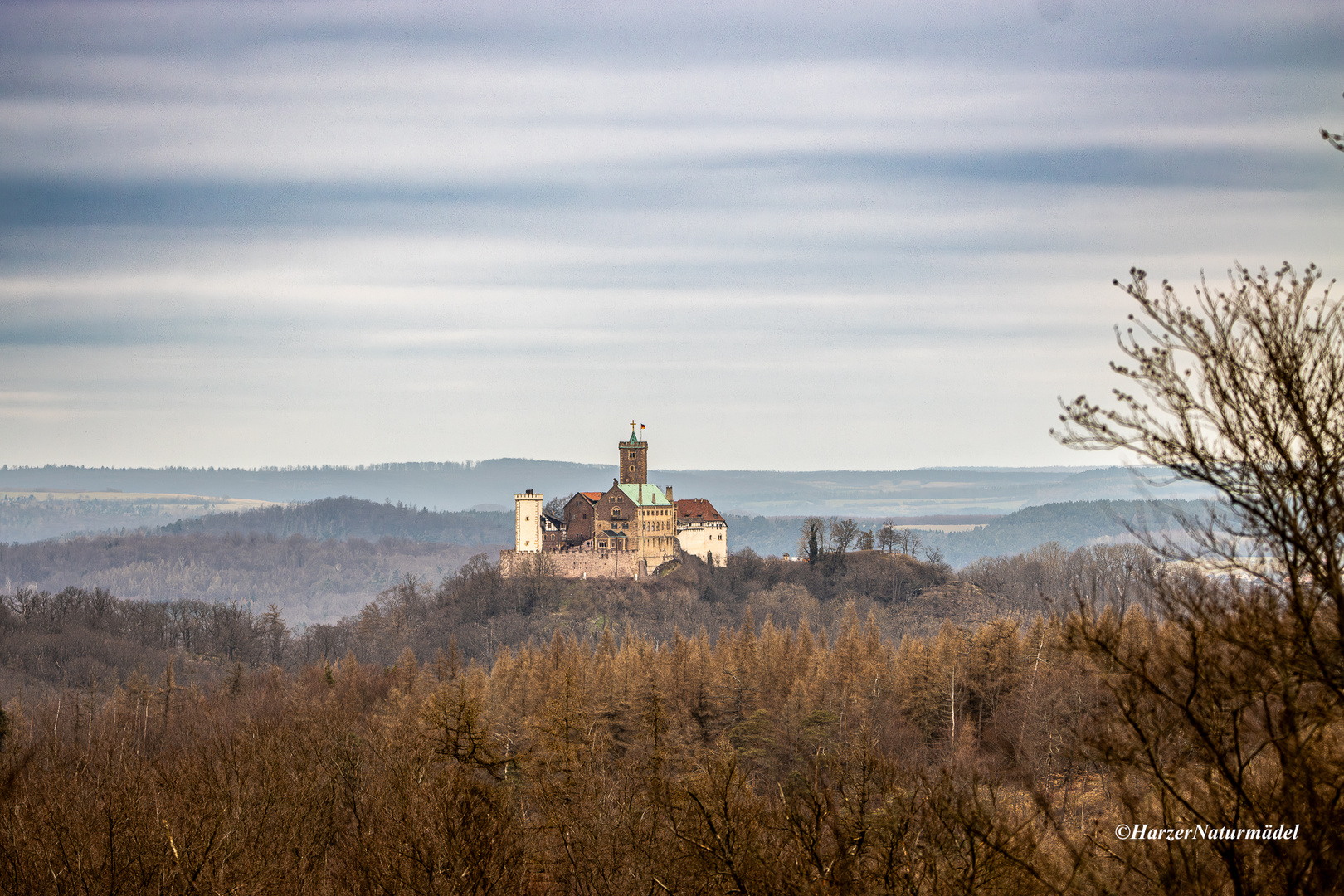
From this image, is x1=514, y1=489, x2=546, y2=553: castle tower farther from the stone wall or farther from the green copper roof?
the green copper roof

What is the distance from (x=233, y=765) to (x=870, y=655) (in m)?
55.6

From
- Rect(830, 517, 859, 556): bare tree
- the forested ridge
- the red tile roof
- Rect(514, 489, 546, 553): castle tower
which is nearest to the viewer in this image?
the forested ridge

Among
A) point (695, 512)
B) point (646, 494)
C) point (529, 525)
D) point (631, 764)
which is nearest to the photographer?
point (631, 764)

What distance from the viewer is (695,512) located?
179750 millimetres

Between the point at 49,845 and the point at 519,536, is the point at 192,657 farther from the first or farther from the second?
the point at 49,845

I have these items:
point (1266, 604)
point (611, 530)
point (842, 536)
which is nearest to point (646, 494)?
point (611, 530)

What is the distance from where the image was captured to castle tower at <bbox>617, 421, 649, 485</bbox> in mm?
170375

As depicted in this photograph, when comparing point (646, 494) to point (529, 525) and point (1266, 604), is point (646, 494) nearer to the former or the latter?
point (529, 525)

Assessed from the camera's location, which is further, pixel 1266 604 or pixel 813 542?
pixel 813 542

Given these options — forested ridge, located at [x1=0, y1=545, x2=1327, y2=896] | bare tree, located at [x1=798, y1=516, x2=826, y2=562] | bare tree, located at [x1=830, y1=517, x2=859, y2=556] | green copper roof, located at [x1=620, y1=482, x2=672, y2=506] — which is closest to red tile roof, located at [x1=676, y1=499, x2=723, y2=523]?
green copper roof, located at [x1=620, y1=482, x2=672, y2=506]

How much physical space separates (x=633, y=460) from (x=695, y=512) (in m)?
14.9

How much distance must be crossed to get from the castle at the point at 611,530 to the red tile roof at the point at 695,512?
3.72 m

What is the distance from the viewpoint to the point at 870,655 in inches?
3686

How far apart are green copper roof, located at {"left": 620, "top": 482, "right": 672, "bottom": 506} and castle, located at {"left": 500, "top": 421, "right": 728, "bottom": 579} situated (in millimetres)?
109
